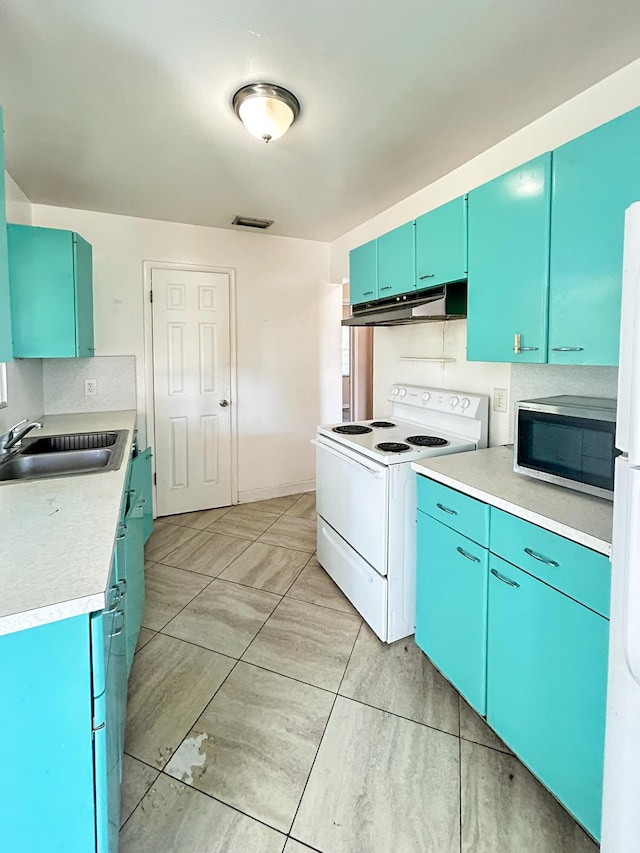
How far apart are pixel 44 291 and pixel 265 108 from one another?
5.24ft

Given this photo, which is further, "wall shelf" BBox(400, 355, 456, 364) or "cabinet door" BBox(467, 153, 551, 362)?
"wall shelf" BBox(400, 355, 456, 364)

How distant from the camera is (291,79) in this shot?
1.68 meters

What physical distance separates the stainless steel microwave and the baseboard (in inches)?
111

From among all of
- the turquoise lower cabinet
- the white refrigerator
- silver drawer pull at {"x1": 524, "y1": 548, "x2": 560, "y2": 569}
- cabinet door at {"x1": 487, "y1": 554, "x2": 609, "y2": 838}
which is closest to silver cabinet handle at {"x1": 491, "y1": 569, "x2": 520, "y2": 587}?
cabinet door at {"x1": 487, "y1": 554, "x2": 609, "y2": 838}

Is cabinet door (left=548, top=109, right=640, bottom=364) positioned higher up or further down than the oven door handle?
higher up

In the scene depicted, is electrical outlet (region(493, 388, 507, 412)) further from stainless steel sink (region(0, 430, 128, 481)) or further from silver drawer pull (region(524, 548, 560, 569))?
stainless steel sink (region(0, 430, 128, 481))

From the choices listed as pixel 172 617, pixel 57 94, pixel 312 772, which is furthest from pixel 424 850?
pixel 57 94

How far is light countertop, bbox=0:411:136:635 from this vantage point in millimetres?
789

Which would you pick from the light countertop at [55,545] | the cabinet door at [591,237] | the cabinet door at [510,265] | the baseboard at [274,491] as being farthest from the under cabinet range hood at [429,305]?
the baseboard at [274,491]

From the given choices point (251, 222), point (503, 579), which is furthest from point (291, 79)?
point (503, 579)

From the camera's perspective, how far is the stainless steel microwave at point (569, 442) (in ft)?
4.25

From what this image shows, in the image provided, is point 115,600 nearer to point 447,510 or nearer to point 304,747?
point 304,747

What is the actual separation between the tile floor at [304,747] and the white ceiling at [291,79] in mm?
2415

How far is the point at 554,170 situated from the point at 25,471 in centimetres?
245
